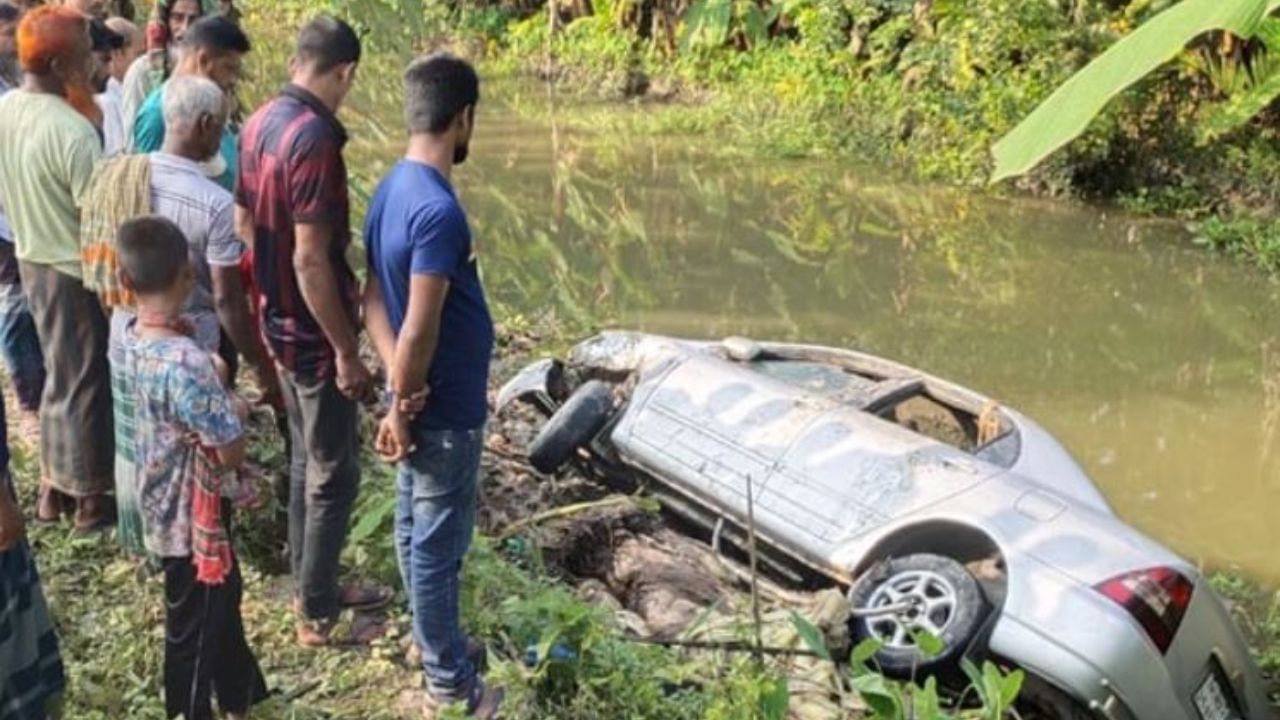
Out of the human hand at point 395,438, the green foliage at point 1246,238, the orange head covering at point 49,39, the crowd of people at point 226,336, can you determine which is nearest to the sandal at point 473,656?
the crowd of people at point 226,336

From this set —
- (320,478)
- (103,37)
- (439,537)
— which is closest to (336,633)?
(320,478)

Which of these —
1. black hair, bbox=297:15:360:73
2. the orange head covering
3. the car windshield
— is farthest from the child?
the car windshield

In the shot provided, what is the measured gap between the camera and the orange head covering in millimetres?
4582

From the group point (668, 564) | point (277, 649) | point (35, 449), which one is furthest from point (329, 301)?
point (35, 449)

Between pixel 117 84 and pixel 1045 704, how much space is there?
4683 mm

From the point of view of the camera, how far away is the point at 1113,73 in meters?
2.22

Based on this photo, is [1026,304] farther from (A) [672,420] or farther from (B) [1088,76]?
(B) [1088,76]

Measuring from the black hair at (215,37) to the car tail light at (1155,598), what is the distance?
354 centimetres

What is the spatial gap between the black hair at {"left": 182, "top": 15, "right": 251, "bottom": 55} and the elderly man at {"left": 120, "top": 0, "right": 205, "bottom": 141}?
0.63 m

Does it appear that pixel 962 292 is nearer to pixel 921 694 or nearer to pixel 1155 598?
pixel 1155 598

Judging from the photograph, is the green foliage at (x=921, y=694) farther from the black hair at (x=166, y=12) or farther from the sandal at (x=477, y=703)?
the black hair at (x=166, y=12)

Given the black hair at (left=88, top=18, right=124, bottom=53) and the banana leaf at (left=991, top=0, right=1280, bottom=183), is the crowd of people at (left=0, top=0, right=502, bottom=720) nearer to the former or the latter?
the black hair at (left=88, top=18, right=124, bottom=53)

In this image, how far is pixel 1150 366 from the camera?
9.66 meters

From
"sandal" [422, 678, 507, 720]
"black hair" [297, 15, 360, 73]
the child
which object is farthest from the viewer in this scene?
"black hair" [297, 15, 360, 73]
